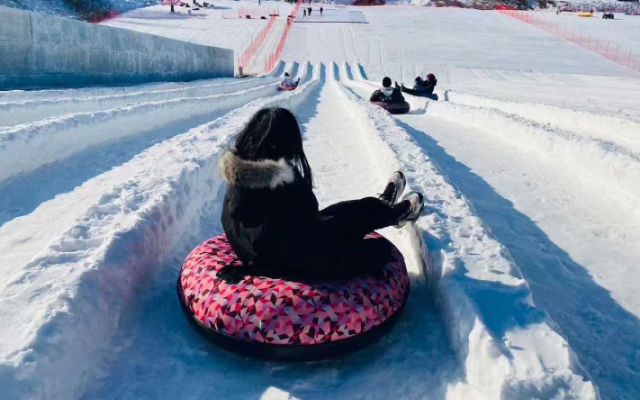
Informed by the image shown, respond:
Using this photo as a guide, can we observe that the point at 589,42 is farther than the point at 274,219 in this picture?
Yes

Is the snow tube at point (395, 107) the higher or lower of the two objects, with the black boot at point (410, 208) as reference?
lower

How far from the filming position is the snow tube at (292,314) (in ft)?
8.25

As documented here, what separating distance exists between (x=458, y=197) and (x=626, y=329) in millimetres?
1793

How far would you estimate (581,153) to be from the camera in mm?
6340

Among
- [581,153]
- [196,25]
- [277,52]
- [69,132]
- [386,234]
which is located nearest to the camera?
[386,234]

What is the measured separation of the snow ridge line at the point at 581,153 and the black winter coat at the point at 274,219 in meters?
3.75

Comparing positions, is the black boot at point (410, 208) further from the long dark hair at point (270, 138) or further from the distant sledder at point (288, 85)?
the distant sledder at point (288, 85)

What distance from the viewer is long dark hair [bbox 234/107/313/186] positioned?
8.02ft

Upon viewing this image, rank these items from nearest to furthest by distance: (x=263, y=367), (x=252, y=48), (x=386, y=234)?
1. (x=263, y=367)
2. (x=386, y=234)
3. (x=252, y=48)

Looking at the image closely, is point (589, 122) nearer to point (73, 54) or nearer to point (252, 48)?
point (73, 54)

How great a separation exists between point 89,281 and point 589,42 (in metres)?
48.8

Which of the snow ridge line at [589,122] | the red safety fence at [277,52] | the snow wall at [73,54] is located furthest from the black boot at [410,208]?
the red safety fence at [277,52]

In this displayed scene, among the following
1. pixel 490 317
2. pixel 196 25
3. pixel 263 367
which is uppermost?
pixel 196 25

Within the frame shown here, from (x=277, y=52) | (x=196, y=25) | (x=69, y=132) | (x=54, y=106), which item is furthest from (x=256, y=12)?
(x=69, y=132)
